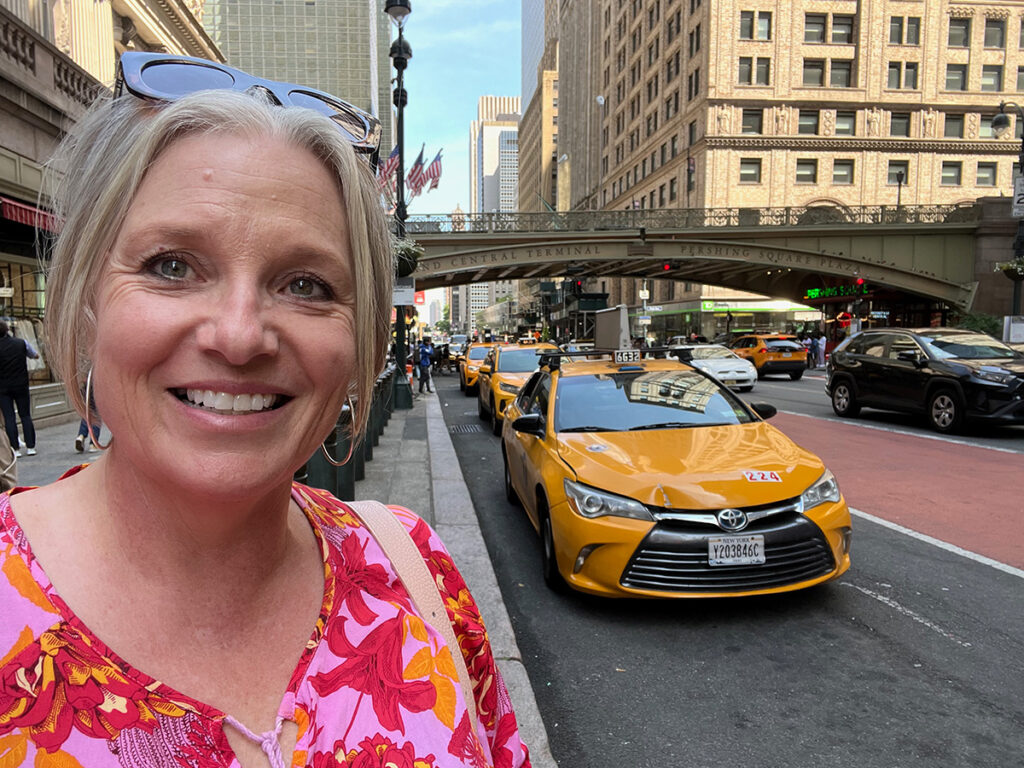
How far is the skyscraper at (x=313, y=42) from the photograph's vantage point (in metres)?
86.9

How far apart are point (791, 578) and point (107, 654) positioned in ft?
13.8

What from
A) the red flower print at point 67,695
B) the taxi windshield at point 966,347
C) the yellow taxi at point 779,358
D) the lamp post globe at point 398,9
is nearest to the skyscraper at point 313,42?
the yellow taxi at point 779,358

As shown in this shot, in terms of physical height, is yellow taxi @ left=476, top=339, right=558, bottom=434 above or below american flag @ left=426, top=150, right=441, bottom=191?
below

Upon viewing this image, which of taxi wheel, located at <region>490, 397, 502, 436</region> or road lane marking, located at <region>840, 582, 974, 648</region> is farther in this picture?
taxi wheel, located at <region>490, 397, 502, 436</region>

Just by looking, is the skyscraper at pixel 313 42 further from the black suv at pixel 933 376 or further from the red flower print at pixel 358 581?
the red flower print at pixel 358 581

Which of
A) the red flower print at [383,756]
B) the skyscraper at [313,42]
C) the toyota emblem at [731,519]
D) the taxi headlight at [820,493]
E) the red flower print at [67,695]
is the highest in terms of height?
the skyscraper at [313,42]

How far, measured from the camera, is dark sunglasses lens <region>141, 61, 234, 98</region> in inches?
40.3

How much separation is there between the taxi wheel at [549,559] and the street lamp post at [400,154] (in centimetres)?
717

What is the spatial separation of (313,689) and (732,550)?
3.60 m

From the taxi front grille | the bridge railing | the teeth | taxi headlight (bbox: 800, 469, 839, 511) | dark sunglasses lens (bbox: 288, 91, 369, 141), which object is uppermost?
the bridge railing

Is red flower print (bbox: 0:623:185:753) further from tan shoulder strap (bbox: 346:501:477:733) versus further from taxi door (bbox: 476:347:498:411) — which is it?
taxi door (bbox: 476:347:498:411)

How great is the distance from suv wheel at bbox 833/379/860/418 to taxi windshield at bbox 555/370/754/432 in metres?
9.05

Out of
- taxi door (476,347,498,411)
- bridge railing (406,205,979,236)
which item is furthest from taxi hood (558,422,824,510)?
bridge railing (406,205,979,236)

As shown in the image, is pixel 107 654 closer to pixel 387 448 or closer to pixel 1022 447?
pixel 387 448
